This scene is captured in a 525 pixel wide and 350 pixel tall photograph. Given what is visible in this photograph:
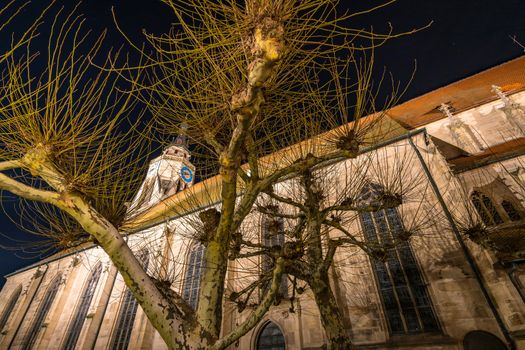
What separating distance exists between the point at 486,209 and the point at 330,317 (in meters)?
8.93

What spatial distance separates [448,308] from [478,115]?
12537 millimetres

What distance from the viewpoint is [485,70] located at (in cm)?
1669

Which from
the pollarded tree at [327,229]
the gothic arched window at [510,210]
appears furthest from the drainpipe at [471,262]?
the gothic arched window at [510,210]

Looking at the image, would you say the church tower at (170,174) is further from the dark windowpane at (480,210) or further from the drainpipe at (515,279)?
the drainpipe at (515,279)

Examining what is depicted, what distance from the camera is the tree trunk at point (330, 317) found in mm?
4426

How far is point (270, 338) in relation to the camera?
9.30m

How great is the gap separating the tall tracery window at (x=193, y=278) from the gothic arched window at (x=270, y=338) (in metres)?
3.96

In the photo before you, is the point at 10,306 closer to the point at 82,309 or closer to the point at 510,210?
the point at 82,309

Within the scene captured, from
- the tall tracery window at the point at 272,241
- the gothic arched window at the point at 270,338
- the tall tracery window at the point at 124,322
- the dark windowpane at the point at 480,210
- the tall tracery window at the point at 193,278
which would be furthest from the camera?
the tall tracery window at the point at 124,322

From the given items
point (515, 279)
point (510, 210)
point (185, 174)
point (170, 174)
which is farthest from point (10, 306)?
point (510, 210)

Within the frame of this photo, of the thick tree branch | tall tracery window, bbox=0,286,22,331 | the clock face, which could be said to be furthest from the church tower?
the thick tree branch

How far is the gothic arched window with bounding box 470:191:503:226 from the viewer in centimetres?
1014

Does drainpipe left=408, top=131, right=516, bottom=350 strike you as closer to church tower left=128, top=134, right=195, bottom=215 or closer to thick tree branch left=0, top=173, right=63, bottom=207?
thick tree branch left=0, top=173, right=63, bottom=207

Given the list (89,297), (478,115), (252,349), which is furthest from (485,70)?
(89,297)
